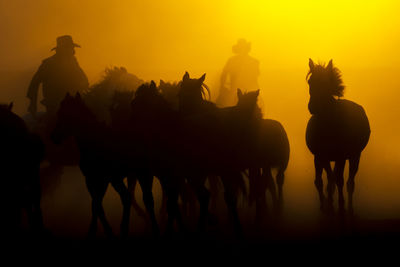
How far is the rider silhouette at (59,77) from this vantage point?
28.8 feet

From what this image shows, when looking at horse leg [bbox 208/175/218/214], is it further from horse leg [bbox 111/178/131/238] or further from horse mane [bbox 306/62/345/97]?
horse mane [bbox 306/62/345/97]

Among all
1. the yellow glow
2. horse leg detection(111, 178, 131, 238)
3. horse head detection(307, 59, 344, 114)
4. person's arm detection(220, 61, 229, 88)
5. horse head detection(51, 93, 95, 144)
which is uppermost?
the yellow glow

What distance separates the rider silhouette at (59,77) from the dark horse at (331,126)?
4.32 metres

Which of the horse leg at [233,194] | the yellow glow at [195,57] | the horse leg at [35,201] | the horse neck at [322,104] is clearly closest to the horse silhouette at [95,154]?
the horse leg at [35,201]

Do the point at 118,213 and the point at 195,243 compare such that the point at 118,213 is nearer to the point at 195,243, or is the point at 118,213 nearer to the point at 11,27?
the point at 195,243

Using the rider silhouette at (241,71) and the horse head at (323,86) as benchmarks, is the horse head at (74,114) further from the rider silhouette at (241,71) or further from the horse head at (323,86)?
the rider silhouette at (241,71)

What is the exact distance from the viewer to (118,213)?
7898 millimetres

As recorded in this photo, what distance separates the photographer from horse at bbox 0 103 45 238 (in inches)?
223

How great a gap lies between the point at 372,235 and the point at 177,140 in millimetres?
2580

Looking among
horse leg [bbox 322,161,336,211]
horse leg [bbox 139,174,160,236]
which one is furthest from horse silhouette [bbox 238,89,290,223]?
horse leg [bbox 139,174,160,236]

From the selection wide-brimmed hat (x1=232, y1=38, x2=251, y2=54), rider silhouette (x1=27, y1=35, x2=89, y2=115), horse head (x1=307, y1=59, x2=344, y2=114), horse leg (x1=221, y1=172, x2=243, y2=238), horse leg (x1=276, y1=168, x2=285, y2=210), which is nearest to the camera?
horse leg (x1=221, y1=172, x2=243, y2=238)

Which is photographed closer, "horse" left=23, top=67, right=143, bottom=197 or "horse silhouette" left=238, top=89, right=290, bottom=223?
"horse silhouette" left=238, top=89, right=290, bottom=223

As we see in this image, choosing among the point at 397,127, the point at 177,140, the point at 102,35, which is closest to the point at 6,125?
the point at 177,140

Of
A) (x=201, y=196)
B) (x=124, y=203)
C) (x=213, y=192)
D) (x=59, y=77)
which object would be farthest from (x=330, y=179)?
(x=59, y=77)
